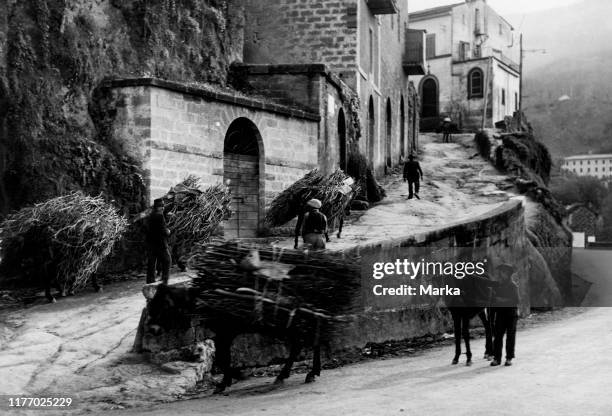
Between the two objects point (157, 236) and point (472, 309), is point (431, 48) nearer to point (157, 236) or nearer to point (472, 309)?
point (157, 236)

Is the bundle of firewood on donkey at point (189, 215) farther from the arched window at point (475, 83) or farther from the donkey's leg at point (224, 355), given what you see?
the arched window at point (475, 83)

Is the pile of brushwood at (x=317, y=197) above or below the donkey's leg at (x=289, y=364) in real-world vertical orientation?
above

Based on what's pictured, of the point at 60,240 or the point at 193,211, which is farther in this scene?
the point at 193,211

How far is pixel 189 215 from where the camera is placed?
14.7 meters

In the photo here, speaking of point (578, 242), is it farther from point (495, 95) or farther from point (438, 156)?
point (438, 156)

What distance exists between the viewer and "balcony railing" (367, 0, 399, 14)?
27.0m

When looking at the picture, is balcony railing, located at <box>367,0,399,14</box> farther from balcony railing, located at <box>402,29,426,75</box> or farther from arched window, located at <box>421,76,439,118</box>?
arched window, located at <box>421,76,439,118</box>

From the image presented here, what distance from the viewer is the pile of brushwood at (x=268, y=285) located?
28.2 feet

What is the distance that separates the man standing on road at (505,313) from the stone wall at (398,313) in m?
1.66

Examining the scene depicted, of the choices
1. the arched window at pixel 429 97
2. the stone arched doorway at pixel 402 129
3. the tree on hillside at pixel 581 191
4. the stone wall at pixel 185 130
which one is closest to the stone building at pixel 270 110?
the stone wall at pixel 185 130

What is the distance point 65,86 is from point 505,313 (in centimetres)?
1009

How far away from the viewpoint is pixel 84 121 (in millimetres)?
16375

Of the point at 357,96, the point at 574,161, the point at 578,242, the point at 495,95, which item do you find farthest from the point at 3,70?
the point at 574,161

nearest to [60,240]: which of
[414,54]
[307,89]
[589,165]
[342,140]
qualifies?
[307,89]
